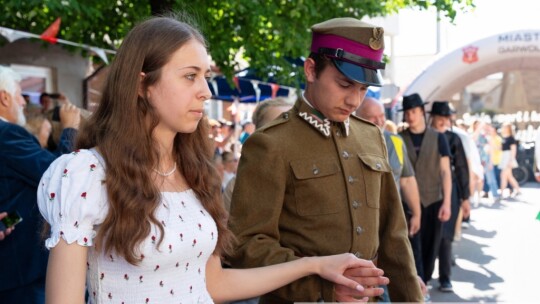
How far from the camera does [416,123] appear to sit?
7086 mm

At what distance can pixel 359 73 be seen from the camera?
2.53 meters

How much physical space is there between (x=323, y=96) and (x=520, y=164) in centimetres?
1959

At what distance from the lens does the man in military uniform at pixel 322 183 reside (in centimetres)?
247

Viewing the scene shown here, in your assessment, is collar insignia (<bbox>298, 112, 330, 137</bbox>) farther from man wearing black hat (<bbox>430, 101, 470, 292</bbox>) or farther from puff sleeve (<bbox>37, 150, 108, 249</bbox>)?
man wearing black hat (<bbox>430, 101, 470, 292</bbox>)

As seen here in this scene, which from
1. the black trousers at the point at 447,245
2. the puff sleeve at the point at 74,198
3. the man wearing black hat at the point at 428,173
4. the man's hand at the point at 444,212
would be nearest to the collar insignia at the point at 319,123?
the puff sleeve at the point at 74,198

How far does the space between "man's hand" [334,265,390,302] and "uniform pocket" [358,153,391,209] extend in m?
0.42

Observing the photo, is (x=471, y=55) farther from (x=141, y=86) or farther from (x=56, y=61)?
(x=141, y=86)

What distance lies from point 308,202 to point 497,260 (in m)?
7.42

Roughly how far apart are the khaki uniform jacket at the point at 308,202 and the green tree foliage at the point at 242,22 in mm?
4868

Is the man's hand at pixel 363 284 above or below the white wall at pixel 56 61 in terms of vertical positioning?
below

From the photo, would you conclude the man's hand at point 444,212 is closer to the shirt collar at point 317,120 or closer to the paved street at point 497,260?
the paved street at point 497,260

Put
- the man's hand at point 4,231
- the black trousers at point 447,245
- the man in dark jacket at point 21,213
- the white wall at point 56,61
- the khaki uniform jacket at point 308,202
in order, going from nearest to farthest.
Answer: the khaki uniform jacket at point 308,202 → the man's hand at point 4,231 → the man in dark jacket at point 21,213 → the black trousers at point 447,245 → the white wall at point 56,61

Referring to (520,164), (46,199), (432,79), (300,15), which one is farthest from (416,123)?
(520,164)

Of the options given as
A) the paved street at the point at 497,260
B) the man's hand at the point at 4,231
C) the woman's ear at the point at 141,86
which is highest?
the woman's ear at the point at 141,86
